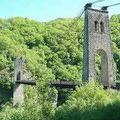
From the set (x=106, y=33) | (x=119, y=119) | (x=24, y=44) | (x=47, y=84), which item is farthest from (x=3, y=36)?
(x=119, y=119)

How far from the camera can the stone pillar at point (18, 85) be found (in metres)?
59.1

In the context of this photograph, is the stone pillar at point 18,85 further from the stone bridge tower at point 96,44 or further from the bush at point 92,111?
the bush at point 92,111

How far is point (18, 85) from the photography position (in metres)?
60.8

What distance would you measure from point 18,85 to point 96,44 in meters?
18.5

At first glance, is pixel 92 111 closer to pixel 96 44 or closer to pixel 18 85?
pixel 96 44

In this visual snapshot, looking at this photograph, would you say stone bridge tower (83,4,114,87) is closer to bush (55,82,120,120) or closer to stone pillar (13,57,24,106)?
bush (55,82,120,120)

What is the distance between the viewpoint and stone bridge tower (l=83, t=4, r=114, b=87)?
4320 cm

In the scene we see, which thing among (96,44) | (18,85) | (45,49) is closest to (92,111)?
(96,44)

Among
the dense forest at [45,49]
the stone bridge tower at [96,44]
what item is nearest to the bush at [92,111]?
the dense forest at [45,49]

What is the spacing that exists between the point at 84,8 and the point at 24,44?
137ft

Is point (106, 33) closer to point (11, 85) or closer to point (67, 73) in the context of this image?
point (11, 85)

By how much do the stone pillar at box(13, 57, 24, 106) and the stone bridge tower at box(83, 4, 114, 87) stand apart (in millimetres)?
15421

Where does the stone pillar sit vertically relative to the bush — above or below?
above

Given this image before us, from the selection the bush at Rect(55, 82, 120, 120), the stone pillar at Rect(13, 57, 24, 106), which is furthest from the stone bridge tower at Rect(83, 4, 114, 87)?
the stone pillar at Rect(13, 57, 24, 106)
